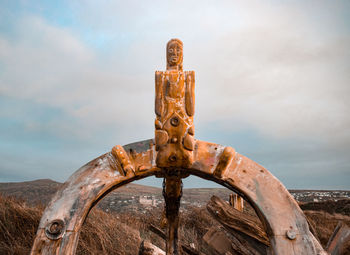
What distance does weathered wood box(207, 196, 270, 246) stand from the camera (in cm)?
458

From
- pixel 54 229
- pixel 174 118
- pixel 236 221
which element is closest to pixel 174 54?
pixel 174 118

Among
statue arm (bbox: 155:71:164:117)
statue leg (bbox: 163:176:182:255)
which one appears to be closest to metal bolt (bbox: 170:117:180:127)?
statue arm (bbox: 155:71:164:117)

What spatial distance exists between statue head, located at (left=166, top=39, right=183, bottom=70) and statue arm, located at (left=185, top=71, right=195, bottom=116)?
0.27 meters

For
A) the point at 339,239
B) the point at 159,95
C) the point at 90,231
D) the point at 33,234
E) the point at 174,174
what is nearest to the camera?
the point at 159,95

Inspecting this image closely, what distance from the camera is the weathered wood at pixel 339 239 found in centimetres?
421

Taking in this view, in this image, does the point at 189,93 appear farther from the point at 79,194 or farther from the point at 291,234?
the point at 291,234

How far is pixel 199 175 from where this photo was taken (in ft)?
9.81

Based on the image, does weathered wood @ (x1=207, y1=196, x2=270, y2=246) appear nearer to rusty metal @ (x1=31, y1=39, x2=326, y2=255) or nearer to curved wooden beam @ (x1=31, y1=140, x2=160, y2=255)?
rusty metal @ (x1=31, y1=39, x2=326, y2=255)

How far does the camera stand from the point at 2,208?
7.07 m

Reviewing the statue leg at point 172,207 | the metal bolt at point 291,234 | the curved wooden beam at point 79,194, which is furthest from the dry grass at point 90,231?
the metal bolt at point 291,234

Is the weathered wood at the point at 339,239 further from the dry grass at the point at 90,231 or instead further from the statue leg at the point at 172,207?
the statue leg at the point at 172,207

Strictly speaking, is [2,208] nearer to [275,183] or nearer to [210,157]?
[210,157]

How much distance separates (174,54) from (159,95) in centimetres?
56

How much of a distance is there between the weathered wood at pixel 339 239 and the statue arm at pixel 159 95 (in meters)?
3.42
